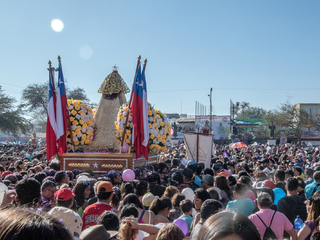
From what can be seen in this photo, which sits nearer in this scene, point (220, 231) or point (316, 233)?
point (220, 231)

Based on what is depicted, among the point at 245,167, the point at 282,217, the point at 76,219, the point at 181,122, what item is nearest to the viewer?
the point at 76,219

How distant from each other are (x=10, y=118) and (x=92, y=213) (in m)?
34.0

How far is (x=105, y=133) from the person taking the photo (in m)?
12.2

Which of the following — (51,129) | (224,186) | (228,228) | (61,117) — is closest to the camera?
(228,228)

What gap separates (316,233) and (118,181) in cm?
534

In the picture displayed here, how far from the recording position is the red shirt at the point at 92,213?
166 inches

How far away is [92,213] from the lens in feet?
14.2

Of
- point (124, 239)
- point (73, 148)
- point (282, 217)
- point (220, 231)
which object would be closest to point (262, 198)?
point (282, 217)

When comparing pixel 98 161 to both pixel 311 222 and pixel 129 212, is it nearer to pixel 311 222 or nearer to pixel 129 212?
pixel 129 212

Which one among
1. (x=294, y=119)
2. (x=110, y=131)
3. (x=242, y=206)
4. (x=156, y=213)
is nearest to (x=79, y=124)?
(x=110, y=131)

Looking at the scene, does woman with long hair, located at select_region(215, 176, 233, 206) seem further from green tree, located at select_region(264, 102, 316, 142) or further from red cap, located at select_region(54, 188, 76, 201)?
green tree, located at select_region(264, 102, 316, 142)

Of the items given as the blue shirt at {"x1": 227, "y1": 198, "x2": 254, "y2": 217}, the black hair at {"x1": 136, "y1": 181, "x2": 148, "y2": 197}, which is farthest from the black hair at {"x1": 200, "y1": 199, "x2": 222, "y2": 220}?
the black hair at {"x1": 136, "y1": 181, "x2": 148, "y2": 197}

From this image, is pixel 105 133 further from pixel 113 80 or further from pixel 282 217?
pixel 282 217

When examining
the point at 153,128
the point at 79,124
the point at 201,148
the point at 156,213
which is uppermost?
the point at 79,124
